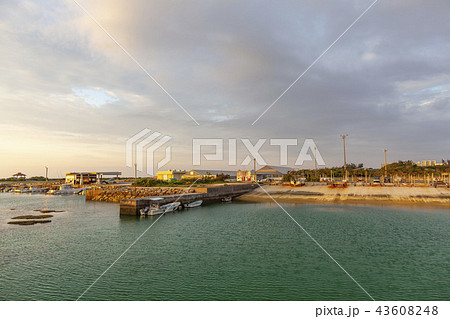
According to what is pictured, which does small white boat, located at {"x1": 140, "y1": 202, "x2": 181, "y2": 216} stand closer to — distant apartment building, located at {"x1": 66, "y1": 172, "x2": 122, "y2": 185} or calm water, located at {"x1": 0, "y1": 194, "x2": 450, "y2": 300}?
calm water, located at {"x1": 0, "y1": 194, "x2": 450, "y2": 300}

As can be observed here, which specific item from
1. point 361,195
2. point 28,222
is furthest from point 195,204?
point 361,195

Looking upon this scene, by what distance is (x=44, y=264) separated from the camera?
65.8 feet

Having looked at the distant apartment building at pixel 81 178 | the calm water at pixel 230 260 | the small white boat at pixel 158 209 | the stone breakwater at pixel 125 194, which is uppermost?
the distant apartment building at pixel 81 178

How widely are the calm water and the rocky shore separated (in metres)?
17.8

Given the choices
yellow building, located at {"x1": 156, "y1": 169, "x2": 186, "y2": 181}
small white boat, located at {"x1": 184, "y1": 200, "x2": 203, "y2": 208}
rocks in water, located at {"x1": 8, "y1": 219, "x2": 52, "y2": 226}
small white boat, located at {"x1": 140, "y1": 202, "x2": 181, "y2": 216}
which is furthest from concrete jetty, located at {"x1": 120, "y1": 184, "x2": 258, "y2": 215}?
yellow building, located at {"x1": 156, "y1": 169, "x2": 186, "y2": 181}

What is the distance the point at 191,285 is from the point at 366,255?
1492cm

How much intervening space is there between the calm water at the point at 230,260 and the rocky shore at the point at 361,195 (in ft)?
58.5

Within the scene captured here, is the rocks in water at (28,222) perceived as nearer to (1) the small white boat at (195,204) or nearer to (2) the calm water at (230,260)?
(2) the calm water at (230,260)

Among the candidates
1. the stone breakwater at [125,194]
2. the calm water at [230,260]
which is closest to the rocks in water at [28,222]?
the calm water at [230,260]

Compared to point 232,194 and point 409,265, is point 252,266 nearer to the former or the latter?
point 409,265

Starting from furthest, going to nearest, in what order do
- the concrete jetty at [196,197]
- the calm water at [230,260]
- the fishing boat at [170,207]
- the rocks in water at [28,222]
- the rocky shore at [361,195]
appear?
the rocky shore at [361,195]
the fishing boat at [170,207]
the concrete jetty at [196,197]
the rocks in water at [28,222]
the calm water at [230,260]

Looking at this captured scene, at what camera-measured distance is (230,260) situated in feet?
67.2

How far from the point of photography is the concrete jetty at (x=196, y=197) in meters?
44.2

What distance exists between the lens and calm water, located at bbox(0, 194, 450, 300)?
15.0 meters
